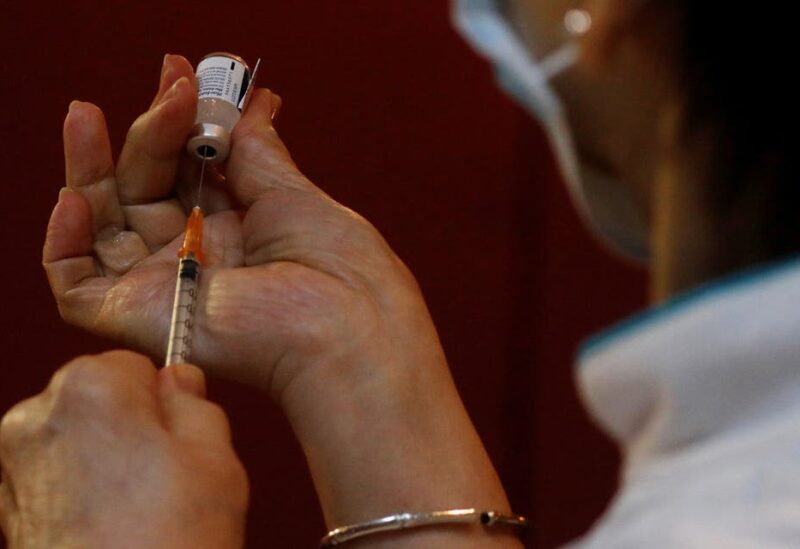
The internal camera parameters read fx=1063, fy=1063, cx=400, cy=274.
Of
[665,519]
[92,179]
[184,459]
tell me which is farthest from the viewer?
[92,179]

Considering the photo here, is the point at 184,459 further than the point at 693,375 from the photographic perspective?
Yes

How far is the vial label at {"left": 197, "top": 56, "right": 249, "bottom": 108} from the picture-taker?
3.49ft

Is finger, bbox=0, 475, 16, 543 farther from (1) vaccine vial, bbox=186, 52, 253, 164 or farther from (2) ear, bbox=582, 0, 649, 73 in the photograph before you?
(2) ear, bbox=582, 0, 649, 73

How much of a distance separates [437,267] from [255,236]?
0.50 metres

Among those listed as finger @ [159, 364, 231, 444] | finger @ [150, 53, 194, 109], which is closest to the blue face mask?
finger @ [159, 364, 231, 444]

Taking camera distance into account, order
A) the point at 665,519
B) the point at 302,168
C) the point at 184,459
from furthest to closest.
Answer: the point at 302,168 < the point at 184,459 < the point at 665,519

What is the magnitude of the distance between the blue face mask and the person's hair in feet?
0.39

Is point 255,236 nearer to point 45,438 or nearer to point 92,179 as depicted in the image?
point 92,179

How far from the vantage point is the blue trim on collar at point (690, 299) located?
405 mm

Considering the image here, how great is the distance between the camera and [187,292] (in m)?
0.99

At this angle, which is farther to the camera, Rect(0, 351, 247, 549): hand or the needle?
the needle

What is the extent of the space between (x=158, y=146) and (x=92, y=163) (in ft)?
0.25

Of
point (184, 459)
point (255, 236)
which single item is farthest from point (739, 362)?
point (255, 236)

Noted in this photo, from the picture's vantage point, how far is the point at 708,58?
1.48ft
